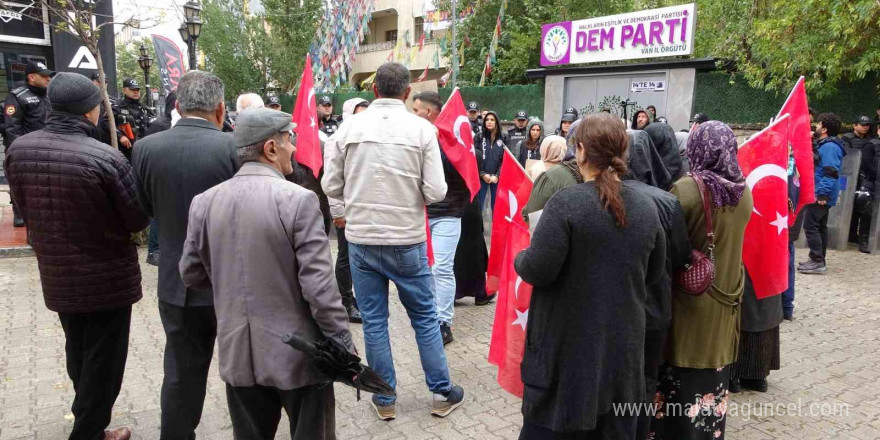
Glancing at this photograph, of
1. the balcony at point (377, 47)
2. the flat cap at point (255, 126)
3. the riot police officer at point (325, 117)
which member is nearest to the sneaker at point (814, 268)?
the riot police officer at point (325, 117)

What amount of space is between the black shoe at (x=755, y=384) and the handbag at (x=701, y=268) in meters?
1.83

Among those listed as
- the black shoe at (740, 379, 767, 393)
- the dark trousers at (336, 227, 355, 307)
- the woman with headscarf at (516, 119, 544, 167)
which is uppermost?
the woman with headscarf at (516, 119, 544, 167)

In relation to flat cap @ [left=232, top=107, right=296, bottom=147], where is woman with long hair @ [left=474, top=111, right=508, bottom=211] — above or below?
below

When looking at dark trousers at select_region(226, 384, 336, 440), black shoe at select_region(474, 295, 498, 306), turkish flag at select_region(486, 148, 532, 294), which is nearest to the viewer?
dark trousers at select_region(226, 384, 336, 440)

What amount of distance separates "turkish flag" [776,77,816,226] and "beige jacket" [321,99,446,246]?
2.39 metres

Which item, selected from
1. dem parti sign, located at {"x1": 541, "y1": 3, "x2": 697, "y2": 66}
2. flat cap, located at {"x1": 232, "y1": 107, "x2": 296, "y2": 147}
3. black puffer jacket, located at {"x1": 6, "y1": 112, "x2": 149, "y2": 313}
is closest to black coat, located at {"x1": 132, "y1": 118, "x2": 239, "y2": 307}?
black puffer jacket, located at {"x1": 6, "y1": 112, "x2": 149, "y2": 313}

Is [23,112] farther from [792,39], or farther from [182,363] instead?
[792,39]

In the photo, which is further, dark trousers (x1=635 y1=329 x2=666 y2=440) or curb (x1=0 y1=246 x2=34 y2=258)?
curb (x1=0 y1=246 x2=34 y2=258)

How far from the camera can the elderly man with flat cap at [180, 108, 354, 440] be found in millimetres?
2266

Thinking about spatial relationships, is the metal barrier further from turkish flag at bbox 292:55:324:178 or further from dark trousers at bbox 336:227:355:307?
turkish flag at bbox 292:55:324:178

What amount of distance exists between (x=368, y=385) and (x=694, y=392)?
172 cm

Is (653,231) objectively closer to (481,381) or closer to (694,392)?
(694,392)

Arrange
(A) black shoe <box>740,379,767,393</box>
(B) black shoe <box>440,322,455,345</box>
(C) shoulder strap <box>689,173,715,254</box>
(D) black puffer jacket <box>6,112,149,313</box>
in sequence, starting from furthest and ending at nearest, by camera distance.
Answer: (B) black shoe <box>440,322,455,345</box>, (A) black shoe <box>740,379,767,393</box>, (D) black puffer jacket <box>6,112,149,313</box>, (C) shoulder strap <box>689,173,715,254</box>

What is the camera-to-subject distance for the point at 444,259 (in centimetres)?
489
